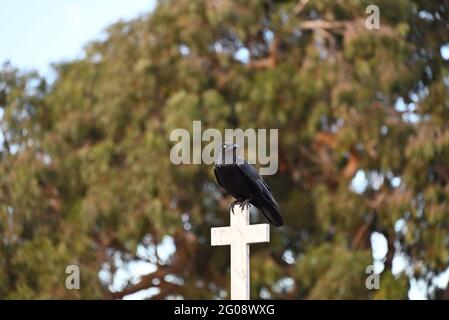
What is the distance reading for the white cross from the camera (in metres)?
8.69

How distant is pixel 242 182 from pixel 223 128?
9.80 metres

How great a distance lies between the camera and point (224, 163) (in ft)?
30.4

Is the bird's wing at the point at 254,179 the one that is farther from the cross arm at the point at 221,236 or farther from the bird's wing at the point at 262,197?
the cross arm at the point at 221,236

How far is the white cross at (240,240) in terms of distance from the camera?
28.5 feet

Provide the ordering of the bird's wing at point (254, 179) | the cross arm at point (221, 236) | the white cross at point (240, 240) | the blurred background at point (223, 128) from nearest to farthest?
the white cross at point (240, 240) → the cross arm at point (221, 236) → the bird's wing at point (254, 179) → the blurred background at point (223, 128)

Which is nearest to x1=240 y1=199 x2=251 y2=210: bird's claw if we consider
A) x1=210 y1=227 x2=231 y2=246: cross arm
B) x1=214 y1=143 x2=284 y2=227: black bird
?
x1=214 y1=143 x2=284 y2=227: black bird

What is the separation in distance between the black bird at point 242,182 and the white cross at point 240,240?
0.18 meters

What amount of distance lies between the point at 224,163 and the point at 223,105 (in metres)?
10.1

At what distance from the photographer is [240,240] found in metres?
8.91

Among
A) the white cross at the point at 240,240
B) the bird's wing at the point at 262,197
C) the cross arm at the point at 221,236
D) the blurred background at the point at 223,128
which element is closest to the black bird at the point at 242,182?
the bird's wing at the point at 262,197

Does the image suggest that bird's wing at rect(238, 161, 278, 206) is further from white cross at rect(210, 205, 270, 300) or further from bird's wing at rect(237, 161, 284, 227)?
white cross at rect(210, 205, 270, 300)

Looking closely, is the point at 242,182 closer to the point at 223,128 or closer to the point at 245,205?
the point at 245,205

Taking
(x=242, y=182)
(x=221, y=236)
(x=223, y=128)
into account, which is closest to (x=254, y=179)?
(x=242, y=182)

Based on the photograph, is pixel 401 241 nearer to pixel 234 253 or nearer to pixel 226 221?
pixel 226 221
